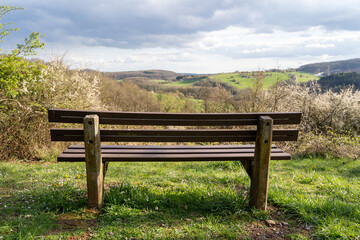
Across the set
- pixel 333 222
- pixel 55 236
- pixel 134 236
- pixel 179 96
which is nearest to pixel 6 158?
pixel 55 236

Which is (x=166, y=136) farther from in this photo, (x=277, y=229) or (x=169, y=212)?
(x=277, y=229)

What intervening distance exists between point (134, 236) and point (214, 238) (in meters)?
0.79

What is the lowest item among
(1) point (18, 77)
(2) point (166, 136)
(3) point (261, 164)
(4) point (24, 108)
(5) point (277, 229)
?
(5) point (277, 229)

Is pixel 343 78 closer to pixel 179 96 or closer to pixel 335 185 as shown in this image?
pixel 179 96

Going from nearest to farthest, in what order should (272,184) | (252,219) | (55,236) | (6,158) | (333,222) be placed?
(55,236) → (333,222) → (252,219) → (272,184) → (6,158)

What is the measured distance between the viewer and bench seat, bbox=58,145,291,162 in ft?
10.4

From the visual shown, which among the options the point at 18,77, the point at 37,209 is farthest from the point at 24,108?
the point at 37,209

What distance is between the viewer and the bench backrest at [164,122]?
2.96 metres

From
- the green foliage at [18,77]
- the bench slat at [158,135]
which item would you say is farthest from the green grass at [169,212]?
the green foliage at [18,77]

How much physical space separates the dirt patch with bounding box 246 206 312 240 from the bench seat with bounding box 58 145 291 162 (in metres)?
0.74

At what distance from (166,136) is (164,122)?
0.18m

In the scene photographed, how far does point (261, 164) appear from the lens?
10.3 ft

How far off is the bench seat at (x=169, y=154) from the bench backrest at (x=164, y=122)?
0.73ft

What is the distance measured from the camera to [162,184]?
14.1 ft
